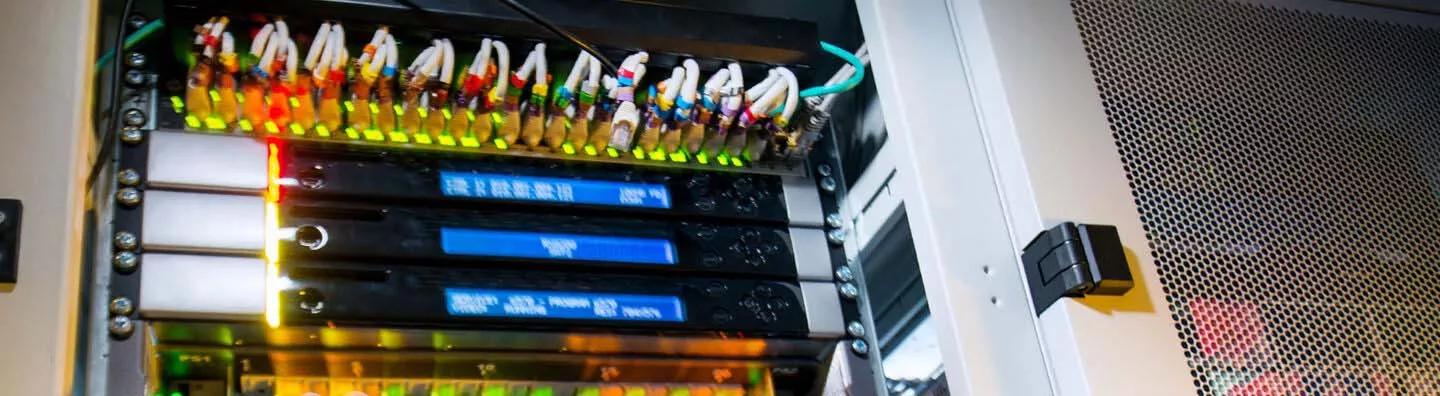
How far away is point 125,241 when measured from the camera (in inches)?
47.6

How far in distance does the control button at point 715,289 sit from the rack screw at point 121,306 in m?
0.57

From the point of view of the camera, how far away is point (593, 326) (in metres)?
1.33

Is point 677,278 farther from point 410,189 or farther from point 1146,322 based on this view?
point 1146,322

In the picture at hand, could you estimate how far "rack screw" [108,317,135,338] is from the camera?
1168mm

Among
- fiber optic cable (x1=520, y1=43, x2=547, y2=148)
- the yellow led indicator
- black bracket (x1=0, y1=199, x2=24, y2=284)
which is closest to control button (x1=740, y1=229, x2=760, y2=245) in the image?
fiber optic cable (x1=520, y1=43, x2=547, y2=148)

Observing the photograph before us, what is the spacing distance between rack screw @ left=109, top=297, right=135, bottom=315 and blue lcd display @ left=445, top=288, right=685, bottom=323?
0.29 meters

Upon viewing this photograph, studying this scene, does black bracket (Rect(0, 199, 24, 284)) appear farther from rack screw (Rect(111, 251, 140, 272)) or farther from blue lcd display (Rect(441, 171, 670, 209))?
blue lcd display (Rect(441, 171, 670, 209))

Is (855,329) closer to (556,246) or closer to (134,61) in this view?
(556,246)

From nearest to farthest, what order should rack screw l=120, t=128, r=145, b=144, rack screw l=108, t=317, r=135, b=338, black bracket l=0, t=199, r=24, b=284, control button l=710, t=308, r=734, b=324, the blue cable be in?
1. black bracket l=0, t=199, r=24, b=284
2. rack screw l=108, t=317, r=135, b=338
3. rack screw l=120, t=128, r=145, b=144
4. control button l=710, t=308, r=734, b=324
5. the blue cable

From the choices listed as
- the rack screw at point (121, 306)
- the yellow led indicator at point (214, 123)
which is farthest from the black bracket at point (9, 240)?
the yellow led indicator at point (214, 123)

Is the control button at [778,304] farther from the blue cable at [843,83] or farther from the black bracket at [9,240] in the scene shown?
the black bracket at [9,240]

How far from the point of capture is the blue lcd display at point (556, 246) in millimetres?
1326

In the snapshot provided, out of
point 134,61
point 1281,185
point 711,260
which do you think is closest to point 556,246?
point 711,260

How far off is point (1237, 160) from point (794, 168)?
497 millimetres
